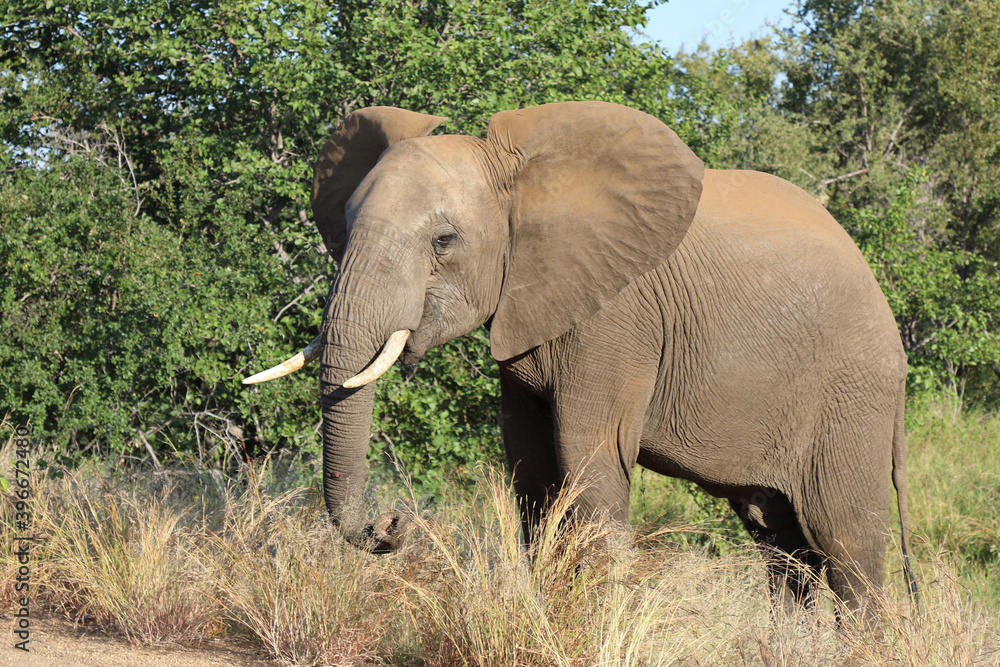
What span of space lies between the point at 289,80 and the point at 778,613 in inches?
180

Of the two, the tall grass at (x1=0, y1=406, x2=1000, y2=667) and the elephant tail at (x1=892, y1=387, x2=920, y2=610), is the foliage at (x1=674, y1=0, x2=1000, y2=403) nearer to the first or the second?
the elephant tail at (x1=892, y1=387, x2=920, y2=610)

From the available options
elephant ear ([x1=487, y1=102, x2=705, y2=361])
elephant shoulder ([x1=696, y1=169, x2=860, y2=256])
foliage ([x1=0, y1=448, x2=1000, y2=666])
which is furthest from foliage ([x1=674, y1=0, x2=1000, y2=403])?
foliage ([x1=0, y1=448, x2=1000, y2=666])

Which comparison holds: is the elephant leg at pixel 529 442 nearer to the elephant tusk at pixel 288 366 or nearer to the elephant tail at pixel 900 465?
the elephant tusk at pixel 288 366

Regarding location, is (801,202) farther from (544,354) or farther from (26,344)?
(26,344)

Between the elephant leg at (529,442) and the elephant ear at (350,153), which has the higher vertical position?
the elephant ear at (350,153)

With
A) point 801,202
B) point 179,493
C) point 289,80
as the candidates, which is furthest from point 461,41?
point 179,493

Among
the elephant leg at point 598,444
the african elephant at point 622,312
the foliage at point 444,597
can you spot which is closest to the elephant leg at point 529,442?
the african elephant at point 622,312

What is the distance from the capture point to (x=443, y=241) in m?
4.13

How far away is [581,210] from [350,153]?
125 centimetres

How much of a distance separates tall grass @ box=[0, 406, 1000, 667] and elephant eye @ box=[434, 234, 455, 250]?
1.02m

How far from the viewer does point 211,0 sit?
279 inches

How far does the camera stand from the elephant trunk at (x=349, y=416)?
3947 millimetres

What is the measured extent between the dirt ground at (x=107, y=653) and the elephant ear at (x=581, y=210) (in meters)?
1.71

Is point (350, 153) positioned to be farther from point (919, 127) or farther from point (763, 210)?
point (919, 127)
